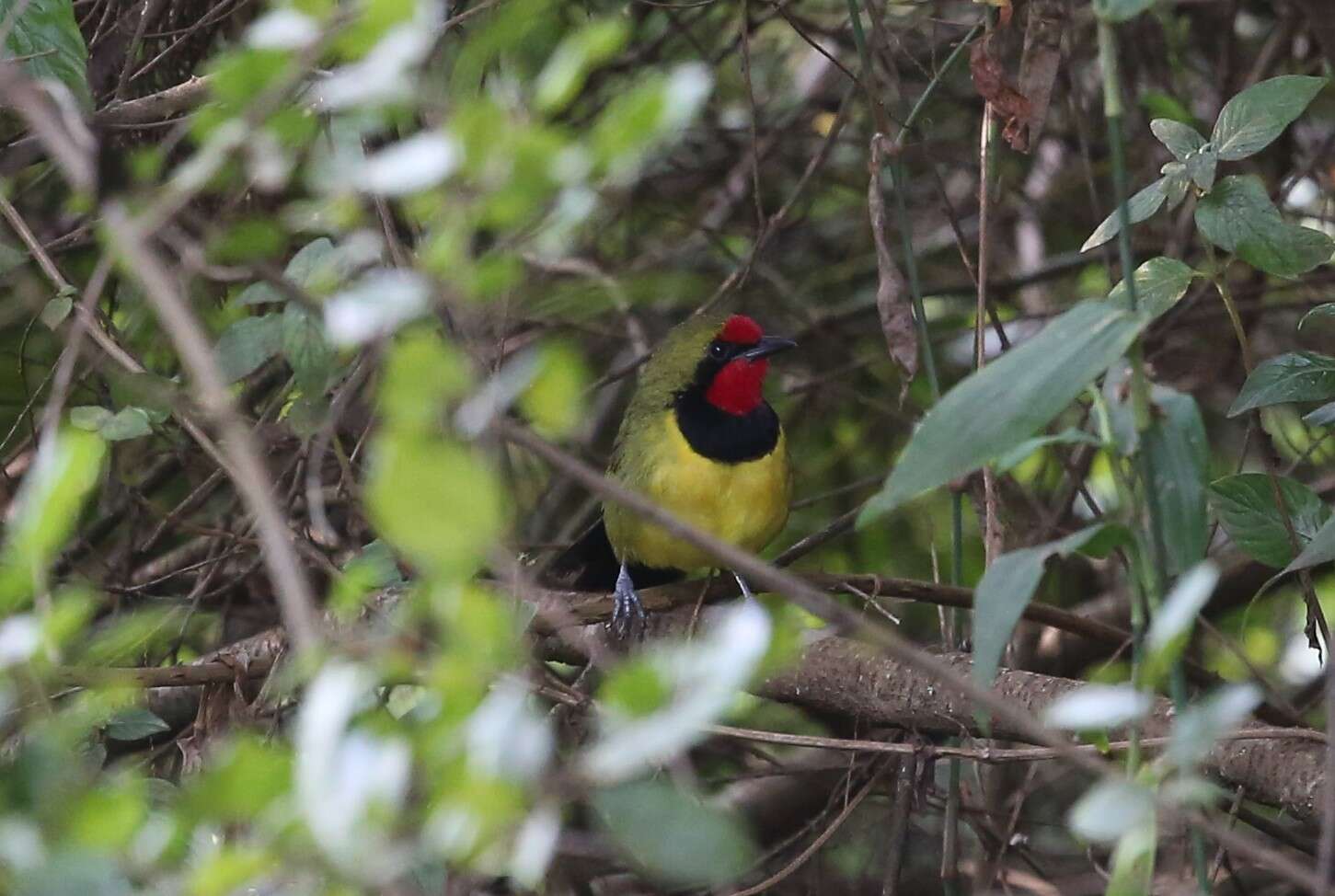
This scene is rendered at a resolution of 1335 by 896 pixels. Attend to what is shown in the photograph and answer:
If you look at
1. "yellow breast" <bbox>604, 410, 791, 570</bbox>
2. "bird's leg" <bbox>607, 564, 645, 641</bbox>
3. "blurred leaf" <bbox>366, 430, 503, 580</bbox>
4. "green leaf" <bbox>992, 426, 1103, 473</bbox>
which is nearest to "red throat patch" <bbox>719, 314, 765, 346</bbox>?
"yellow breast" <bbox>604, 410, 791, 570</bbox>

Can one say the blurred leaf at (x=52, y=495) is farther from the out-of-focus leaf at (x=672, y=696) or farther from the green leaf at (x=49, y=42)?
the green leaf at (x=49, y=42)

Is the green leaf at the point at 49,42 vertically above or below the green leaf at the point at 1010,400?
above

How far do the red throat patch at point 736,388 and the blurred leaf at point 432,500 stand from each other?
280 cm

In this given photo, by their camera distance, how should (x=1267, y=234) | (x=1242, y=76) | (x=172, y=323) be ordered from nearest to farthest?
(x=172, y=323)
(x=1267, y=234)
(x=1242, y=76)

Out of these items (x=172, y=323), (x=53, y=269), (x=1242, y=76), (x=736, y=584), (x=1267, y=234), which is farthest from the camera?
(x=1242, y=76)

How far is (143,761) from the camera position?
2.80m

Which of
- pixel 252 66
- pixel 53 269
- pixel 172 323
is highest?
pixel 252 66

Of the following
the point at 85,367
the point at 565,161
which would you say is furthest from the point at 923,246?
the point at 565,161

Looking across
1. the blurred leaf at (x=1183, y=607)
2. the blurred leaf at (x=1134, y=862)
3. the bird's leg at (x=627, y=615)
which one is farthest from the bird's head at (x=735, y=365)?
the blurred leaf at (x=1183, y=607)

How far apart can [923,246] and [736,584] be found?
5.24 ft

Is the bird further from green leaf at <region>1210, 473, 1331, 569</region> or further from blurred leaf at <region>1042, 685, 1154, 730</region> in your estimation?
blurred leaf at <region>1042, 685, 1154, 730</region>

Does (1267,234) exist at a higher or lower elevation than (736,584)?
higher

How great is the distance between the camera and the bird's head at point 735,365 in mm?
3791

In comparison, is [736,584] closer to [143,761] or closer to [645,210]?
[143,761]
